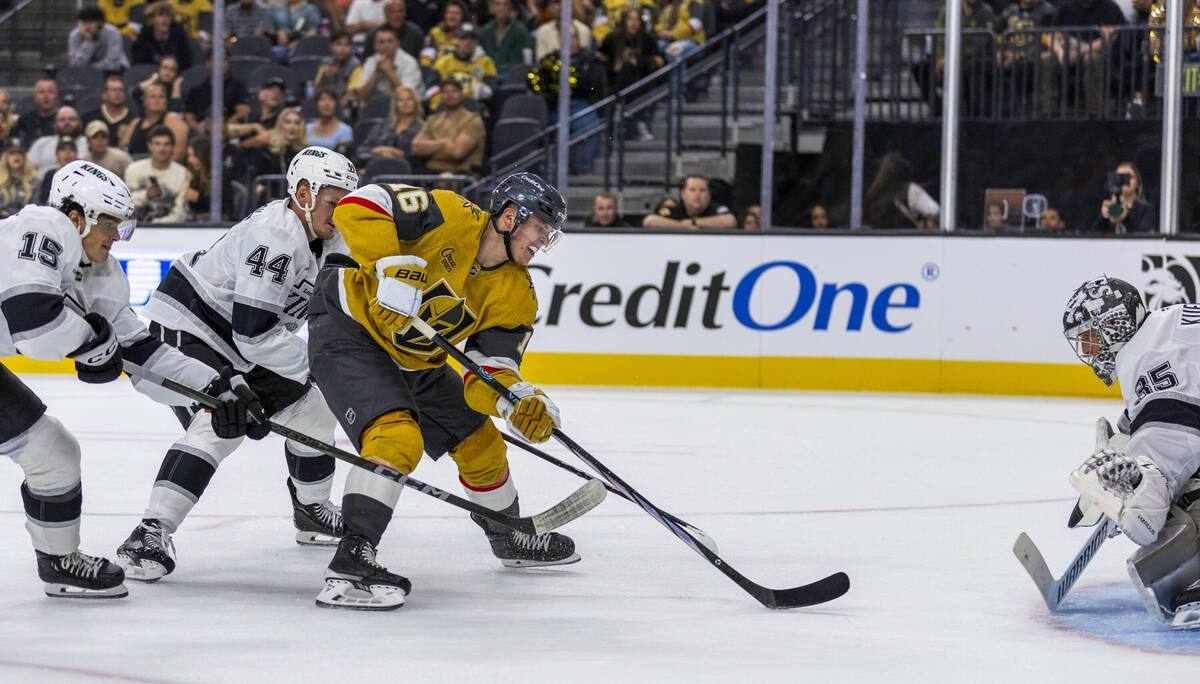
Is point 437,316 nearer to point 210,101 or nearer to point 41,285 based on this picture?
point 41,285

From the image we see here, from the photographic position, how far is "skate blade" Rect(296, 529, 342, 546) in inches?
158

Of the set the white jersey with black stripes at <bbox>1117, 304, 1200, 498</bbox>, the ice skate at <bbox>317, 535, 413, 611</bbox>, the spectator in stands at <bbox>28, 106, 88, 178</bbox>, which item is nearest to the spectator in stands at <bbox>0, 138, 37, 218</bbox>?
the spectator in stands at <bbox>28, 106, 88, 178</bbox>

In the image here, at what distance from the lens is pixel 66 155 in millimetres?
8852

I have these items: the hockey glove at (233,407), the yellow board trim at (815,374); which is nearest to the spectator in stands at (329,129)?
the yellow board trim at (815,374)

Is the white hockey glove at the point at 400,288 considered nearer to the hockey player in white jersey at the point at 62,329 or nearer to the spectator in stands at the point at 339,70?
the hockey player in white jersey at the point at 62,329

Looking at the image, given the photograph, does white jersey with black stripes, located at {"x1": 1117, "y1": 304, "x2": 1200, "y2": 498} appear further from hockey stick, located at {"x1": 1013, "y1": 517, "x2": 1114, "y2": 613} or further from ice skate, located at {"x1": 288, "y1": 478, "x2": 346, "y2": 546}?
ice skate, located at {"x1": 288, "y1": 478, "x2": 346, "y2": 546}

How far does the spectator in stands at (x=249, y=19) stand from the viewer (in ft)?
32.4

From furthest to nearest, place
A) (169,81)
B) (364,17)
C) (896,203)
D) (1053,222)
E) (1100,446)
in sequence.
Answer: (364,17), (169,81), (896,203), (1053,222), (1100,446)

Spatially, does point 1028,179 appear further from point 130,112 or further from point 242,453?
point 130,112

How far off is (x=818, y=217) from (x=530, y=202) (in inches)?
202

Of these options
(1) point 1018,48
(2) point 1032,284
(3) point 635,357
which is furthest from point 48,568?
(1) point 1018,48

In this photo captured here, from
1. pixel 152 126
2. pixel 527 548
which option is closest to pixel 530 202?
pixel 527 548

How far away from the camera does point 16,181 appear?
8.80m

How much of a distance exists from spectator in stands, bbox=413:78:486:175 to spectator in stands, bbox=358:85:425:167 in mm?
77
